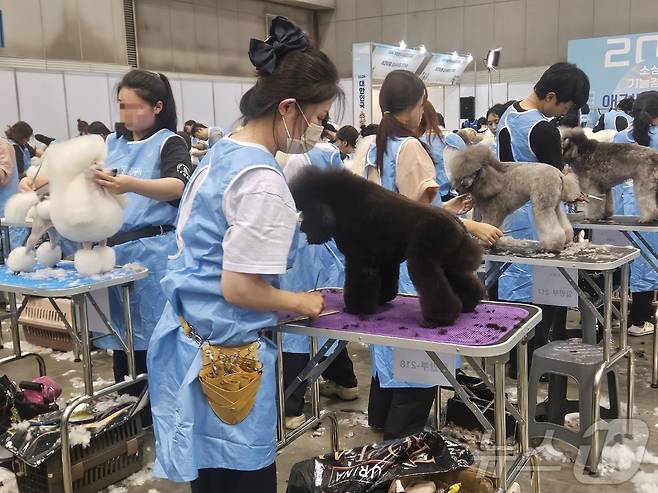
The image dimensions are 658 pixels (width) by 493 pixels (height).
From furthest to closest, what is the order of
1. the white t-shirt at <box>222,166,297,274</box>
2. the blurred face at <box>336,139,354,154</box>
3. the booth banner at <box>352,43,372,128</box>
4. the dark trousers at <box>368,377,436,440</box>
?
the booth banner at <box>352,43,372,128</box>, the blurred face at <box>336,139,354,154</box>, the dark trousers at <box>368,377,436,440</box>, the white t-shirt at <box>222,166,297,274</box>

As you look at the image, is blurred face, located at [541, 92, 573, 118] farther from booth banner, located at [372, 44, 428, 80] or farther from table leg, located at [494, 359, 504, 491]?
booth banner, located at [372, 44, 428, 80]

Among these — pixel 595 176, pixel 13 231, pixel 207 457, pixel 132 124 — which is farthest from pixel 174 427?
pixel 13 231

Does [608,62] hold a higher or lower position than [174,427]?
higher

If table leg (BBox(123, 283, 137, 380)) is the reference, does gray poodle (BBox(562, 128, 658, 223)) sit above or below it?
above

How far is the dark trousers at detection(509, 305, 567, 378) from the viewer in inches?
122

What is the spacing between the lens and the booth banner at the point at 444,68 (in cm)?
1179

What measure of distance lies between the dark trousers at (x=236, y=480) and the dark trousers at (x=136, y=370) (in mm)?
1337

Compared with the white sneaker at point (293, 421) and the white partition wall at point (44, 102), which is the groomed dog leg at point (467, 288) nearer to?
the white sneaker at point (293, 421)

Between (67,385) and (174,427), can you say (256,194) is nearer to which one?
(174,427)

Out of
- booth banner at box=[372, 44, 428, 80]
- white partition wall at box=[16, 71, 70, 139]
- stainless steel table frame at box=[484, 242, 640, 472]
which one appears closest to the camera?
stainless steel table frame at box=[484, 242, 640, 472]

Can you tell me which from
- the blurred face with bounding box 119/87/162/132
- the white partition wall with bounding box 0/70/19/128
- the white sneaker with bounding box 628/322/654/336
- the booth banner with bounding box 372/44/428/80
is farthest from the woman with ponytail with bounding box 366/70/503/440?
the booth banner with bounding box 372/44/428/80

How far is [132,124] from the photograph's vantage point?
2475mm

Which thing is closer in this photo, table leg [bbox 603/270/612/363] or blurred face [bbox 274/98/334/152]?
blurred face [bbox 274/98/334/152]

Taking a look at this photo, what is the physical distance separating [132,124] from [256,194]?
4.64 ft
